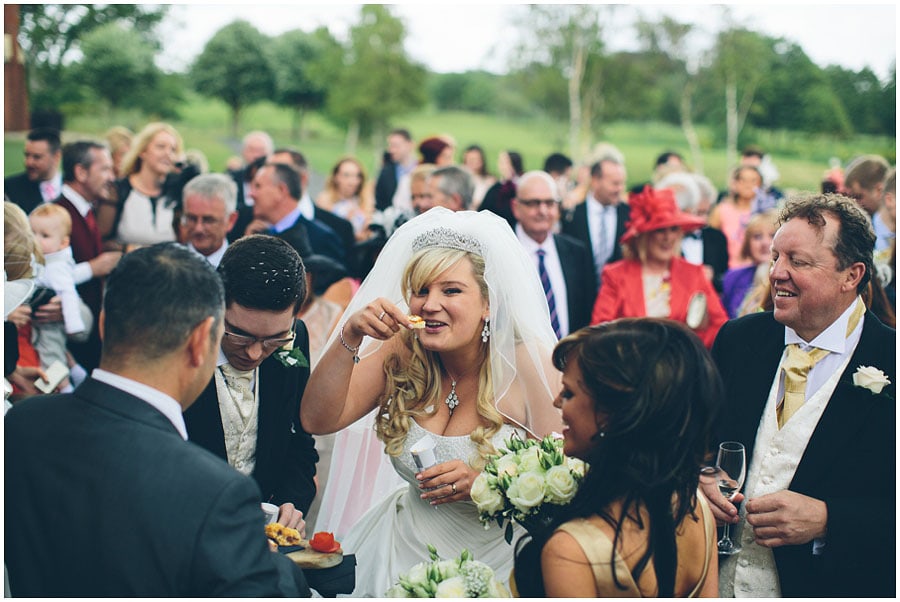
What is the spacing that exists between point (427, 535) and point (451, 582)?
1.22 metres

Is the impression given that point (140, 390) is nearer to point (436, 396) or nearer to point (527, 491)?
point (527, 491)

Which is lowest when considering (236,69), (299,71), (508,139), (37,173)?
(37,173)

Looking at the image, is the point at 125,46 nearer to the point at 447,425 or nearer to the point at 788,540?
the point at 447,425

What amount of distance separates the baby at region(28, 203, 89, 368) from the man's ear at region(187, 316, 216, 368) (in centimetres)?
368

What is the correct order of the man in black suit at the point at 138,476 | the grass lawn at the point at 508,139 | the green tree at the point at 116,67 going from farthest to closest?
1. the grass lawn at the point at 508,139
2. the green tree at the point at 116,67
3. the man in black suit at the point at 138,476

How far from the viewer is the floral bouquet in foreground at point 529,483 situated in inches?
101

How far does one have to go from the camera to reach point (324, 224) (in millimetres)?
8539

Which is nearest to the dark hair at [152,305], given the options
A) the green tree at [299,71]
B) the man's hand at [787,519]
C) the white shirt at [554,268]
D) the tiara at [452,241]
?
the tiara at [452,241]

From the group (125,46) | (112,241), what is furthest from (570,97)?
(112,241)

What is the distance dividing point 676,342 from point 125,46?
15680 millimetres

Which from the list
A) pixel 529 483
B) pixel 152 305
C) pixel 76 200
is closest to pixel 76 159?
pixel 76 200

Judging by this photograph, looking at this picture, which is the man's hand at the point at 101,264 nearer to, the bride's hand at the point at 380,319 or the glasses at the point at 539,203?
the glasses at the point at 539,203

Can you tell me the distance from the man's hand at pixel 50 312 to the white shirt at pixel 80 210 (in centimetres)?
73

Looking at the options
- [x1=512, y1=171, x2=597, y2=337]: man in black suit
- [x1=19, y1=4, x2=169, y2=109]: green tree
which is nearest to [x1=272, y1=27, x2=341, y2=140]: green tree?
[x1=19, y1=4, x2=169, y2=109]: green tree
